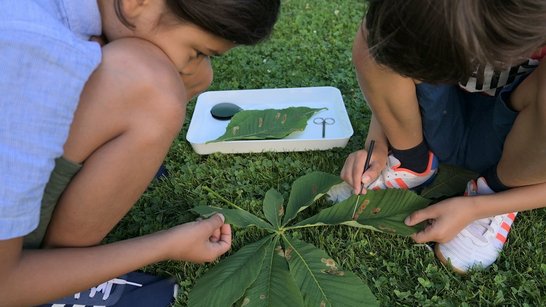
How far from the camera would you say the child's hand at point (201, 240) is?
0.94 meters

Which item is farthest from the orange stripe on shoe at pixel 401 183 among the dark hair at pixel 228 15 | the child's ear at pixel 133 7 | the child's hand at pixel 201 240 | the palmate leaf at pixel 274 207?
the child's ear at pixel 133 7

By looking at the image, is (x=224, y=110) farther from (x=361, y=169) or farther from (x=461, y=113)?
(x=461, y=113)

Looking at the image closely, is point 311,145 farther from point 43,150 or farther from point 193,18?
point 43,150

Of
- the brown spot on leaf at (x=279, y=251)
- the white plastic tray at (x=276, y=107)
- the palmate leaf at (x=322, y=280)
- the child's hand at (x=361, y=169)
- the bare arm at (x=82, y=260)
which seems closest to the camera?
the bare arm at (x=82, y=260)

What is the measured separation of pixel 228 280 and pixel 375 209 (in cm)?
35

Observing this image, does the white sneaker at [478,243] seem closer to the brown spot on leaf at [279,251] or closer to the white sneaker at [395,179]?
the white sneaker at [395,179]

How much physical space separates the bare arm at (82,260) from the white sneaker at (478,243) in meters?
0.47

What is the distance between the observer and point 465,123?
3.85 ft

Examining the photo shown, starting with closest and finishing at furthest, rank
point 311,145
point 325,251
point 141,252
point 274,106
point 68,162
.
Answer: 1. point 68,162
2. point 141,252
3. point 325,251
4. point 311,145
5. point 274,106

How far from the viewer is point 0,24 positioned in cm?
67

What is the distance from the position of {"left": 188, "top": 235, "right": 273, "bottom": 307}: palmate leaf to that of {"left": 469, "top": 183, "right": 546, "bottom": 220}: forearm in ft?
1.51

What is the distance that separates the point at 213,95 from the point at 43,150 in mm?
880

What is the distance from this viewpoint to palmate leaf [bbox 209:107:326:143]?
1.33m

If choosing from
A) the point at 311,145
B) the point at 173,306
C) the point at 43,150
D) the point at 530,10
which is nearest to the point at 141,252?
the point at 173,306
